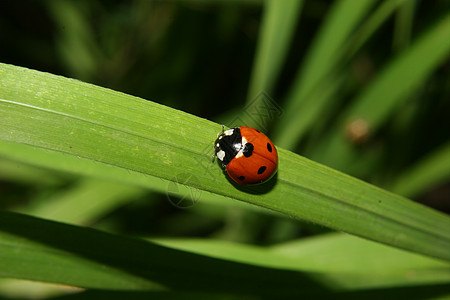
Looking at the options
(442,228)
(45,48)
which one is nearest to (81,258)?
(442,228)

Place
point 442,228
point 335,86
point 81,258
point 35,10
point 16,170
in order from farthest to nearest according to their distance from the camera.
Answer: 1. point 35,10
2. point 16,170
3. point 335,86
4. point 442,228
5. point 81,258

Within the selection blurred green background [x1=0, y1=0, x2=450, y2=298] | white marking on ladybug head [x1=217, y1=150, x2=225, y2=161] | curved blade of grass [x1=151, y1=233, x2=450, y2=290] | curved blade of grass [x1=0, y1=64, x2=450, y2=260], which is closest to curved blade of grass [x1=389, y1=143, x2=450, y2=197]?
blurred green background [x1=0, y1=0, x2=450, y2=298]

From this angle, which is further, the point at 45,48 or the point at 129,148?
the point at 45,48

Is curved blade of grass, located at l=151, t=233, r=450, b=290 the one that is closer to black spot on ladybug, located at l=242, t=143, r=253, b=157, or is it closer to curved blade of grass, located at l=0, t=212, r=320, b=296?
curved blade of grass, located at l=0, t=212, r=320, b=296

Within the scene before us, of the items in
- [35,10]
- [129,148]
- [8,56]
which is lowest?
[129,148]

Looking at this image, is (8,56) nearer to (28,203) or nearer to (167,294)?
(28,203)

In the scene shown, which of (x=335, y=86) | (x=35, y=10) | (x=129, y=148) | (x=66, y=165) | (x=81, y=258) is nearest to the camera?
(x=129, y=148)
